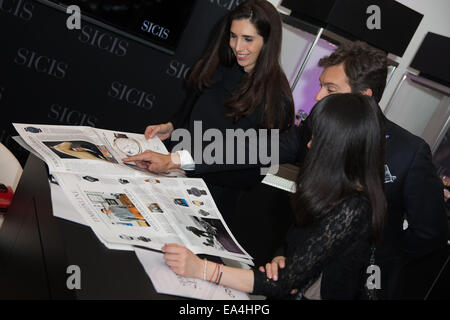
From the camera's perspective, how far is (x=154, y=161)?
1.55 meters

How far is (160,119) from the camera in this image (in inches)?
141

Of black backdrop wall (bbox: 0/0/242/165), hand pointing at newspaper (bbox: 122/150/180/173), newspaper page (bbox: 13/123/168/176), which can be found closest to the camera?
newspaper page (bbox: 13/123/168/176)

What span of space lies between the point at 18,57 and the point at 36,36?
0.21 metres

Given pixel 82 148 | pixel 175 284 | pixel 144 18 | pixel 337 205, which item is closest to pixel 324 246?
pixel 337 205

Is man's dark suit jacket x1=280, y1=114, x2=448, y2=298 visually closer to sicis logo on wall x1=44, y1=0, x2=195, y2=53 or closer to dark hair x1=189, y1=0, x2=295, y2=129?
dark hair x1=189, y1=0, x2=295, y2=129

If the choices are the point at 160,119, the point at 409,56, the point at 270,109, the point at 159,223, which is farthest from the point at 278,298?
the point at 409,56

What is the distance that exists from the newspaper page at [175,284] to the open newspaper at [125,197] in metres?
0.03

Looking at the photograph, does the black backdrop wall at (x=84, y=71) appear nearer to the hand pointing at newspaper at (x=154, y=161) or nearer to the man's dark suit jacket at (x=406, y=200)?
the man's dark suit jacket at (x=406, y=200)

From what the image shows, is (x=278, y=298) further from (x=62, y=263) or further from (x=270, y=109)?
(x=270, y=109)

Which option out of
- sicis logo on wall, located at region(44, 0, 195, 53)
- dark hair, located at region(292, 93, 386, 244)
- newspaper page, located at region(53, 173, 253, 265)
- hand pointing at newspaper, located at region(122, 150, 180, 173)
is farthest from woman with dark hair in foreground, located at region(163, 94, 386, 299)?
sicis logo on wall, located at region(44, 0, 195, 53)

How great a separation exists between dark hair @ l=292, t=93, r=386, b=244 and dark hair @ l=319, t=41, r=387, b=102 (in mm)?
580

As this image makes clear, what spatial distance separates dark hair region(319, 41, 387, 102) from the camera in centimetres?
Answer: 178

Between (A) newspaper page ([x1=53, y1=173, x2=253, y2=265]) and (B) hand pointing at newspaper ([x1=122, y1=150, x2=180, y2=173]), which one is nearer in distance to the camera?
(A) newspaper page ([x1=53, y1=173, x2=253, y2=265])
